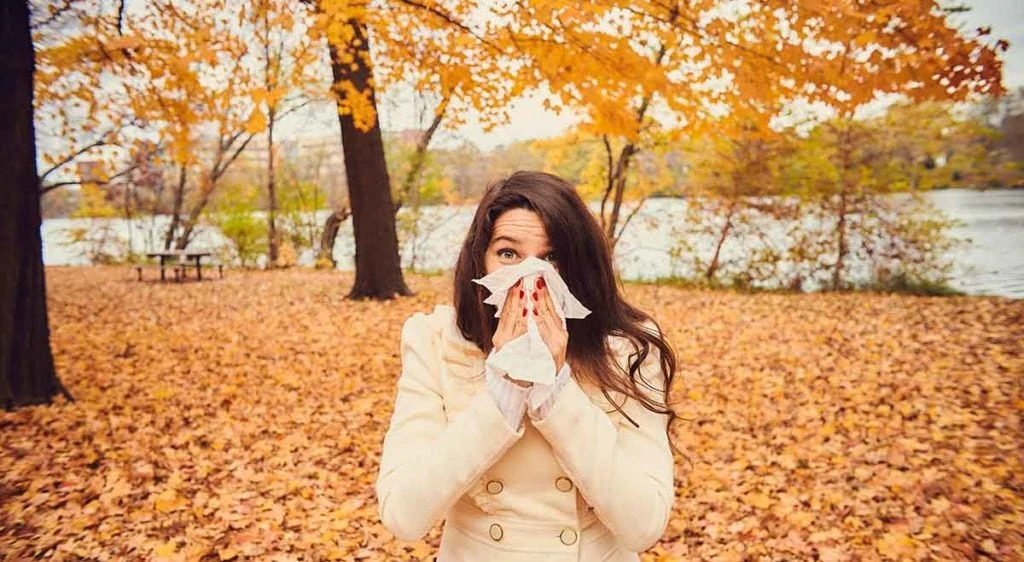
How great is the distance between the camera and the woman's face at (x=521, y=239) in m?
1.38

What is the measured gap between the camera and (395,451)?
131 cm

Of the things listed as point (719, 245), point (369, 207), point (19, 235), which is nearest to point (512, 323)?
point (19, 235)

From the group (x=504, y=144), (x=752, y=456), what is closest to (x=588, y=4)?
(x=752, y=456)

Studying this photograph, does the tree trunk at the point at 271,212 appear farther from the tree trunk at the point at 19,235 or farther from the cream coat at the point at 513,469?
the cream coat at the point at 513,469

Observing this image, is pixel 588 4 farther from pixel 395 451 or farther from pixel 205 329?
pixel 205 329

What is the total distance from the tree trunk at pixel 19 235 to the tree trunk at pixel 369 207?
15.7 ft

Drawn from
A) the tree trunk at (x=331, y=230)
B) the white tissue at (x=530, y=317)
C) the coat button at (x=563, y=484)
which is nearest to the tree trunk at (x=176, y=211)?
the tree trunk at (x=331, y=230)

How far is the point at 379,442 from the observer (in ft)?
16.7

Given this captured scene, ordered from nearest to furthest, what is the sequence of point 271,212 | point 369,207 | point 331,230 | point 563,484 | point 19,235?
1. point 563,484
2. point 19,235
3. point 369,207
4. point 331,230
5. point 271,212

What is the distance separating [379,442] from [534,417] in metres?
4.22

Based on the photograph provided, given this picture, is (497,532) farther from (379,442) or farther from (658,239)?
(658,239)

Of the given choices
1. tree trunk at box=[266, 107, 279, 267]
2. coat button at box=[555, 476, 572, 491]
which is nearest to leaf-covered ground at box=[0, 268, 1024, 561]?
coat button at box=[555, 476, 572, 491]

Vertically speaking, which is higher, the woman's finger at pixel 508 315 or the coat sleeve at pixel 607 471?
the woman's finger at pixel 508 315

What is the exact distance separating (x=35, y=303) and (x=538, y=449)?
228 inches
